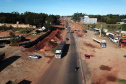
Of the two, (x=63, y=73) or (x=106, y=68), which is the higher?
(x=106, y=68)

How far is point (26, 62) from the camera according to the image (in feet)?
110

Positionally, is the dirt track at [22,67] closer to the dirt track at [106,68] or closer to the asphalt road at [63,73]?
the asphalt road at [63,73]

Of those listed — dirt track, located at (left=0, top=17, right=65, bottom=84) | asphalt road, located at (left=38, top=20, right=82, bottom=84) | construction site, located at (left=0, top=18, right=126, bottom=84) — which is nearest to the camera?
asphalt road, located at (left=38, top=20, right=82, bottom=84)

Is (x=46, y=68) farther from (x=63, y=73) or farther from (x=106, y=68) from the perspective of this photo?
(x=106, y=68)

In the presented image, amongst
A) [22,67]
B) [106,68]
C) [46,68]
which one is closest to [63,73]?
[46,68]

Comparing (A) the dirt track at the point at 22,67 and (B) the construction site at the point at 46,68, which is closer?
(B) the construction site at the point at 46,68

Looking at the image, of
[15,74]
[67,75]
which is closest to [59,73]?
[67,75]

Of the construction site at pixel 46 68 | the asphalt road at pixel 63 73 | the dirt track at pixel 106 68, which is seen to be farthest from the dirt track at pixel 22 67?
the dirt track at pixel 106 68

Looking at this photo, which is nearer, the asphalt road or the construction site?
the asphalt road

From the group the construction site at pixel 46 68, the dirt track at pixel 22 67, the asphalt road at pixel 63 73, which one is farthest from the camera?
the dirt track at pixel 22 67

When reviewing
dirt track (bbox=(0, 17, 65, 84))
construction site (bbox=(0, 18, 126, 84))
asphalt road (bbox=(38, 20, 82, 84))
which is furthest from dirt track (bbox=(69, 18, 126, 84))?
dirt track (bbox=(0, 17, 65, 84))

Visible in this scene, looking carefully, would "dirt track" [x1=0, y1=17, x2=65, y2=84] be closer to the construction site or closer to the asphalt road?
the construction site

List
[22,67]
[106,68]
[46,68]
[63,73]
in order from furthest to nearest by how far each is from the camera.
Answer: [106,68]
[46,68]
[22,67]
[63,73]

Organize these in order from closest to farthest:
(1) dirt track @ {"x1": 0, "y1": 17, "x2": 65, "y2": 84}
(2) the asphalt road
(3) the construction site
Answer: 1. (2) the asphalt road
2. (3) the construction site
3. (1) dirt track @ {"x1": 0, "y1": 17, "x2": 65, "y2": 84}
